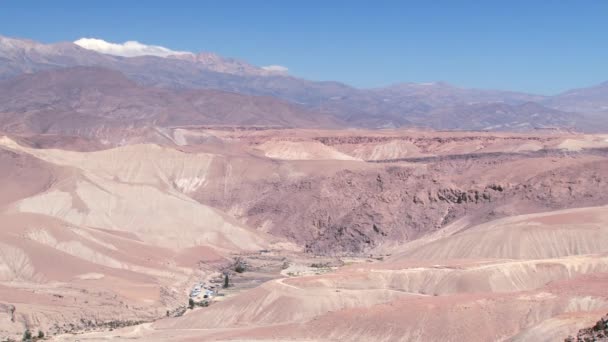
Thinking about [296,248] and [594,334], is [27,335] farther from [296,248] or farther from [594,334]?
[296,248]

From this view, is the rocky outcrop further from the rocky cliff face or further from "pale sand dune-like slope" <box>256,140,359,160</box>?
"pale sand dune-like slope" <box>256,140,359,160</box>

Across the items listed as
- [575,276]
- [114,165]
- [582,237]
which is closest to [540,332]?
[575,276]

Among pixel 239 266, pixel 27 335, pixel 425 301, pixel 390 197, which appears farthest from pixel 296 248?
pixel 425 301

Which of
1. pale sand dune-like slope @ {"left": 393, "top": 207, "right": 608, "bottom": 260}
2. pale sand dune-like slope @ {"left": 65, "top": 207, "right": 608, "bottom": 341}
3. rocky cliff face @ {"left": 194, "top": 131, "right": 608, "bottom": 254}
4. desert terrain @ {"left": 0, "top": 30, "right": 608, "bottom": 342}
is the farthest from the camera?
rocky cliff face @ {"left": 194, "top": 131, "right": 608, "bottom": 254}

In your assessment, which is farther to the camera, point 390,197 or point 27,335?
point 390,197

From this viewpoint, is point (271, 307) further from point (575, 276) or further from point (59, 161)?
point (59, 161)

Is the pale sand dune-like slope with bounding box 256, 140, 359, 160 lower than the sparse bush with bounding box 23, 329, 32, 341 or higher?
higher

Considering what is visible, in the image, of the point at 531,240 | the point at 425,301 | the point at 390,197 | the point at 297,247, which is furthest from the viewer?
the point at 297,247

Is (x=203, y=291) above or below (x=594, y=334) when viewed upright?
below

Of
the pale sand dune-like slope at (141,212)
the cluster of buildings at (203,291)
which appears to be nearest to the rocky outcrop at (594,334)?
the cluster of buildings at (203,291)

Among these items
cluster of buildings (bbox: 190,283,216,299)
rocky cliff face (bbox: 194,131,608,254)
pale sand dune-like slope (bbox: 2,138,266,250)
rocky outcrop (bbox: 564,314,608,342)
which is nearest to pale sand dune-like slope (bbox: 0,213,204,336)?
cluster of buildings (bbox: 190,283,216,299)
